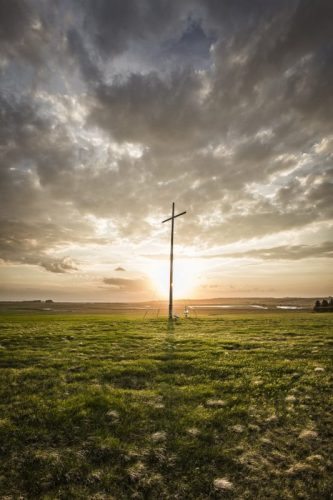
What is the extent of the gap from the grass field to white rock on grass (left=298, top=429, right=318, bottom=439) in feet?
0.11

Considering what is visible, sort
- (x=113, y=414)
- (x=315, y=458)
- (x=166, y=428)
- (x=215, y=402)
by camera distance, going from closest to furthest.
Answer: (x=315, y=458)
(x=166, y=428)
(x=113, y=414)
(x=215, y=402)

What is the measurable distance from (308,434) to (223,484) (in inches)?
118

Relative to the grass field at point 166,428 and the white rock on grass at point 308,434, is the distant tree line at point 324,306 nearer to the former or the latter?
the grass field at point 166,428

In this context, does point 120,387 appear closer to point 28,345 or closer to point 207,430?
point 207,430

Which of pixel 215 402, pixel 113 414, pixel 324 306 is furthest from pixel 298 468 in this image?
pixel 324 306

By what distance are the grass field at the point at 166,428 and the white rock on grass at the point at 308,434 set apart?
3 centimetres

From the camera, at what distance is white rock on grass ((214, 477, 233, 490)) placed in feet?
16.9

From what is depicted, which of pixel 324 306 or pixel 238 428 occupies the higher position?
pixel 238 428

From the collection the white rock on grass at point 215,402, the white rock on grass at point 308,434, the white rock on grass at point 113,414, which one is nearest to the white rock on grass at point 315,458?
the white rock on grass at point 308,434

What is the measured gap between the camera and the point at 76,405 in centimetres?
851

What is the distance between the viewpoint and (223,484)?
5.23 metres

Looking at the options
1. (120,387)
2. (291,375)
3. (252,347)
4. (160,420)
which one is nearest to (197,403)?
(160,420)

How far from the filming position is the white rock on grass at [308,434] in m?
6.88

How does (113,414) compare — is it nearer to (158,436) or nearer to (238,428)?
(158,436)
